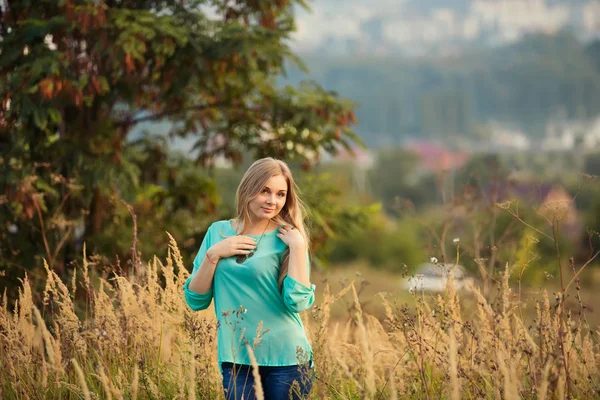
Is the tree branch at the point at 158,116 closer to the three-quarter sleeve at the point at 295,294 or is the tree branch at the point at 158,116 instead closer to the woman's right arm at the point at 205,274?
the woman's right arm at the point at 205,274

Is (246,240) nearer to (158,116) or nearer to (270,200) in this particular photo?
(270,200)

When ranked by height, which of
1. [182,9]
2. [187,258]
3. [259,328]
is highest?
[182,9]

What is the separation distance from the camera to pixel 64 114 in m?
8.09

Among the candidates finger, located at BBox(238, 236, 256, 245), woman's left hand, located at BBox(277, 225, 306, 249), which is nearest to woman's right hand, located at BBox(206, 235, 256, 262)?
finger, located at BBox(238, 236, 256, 245)

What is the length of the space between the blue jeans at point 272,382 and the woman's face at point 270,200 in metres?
0.63

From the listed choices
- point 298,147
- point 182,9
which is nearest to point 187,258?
point 298,147

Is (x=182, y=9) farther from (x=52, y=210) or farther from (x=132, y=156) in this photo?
(x=52, y=210)

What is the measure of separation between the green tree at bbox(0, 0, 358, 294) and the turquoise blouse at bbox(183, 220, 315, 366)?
311 cm

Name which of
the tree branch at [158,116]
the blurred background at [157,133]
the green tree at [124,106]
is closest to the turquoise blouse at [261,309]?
the blurred background at [157,133]

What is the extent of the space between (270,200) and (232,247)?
0.87 feet

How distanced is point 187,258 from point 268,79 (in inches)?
119

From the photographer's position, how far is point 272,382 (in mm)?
2889

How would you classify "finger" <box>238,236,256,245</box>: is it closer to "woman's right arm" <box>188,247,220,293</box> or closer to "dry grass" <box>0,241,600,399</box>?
"woman's right arm" <box>188,247,220,293</box>

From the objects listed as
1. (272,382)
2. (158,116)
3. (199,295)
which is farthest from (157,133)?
(272,382)
